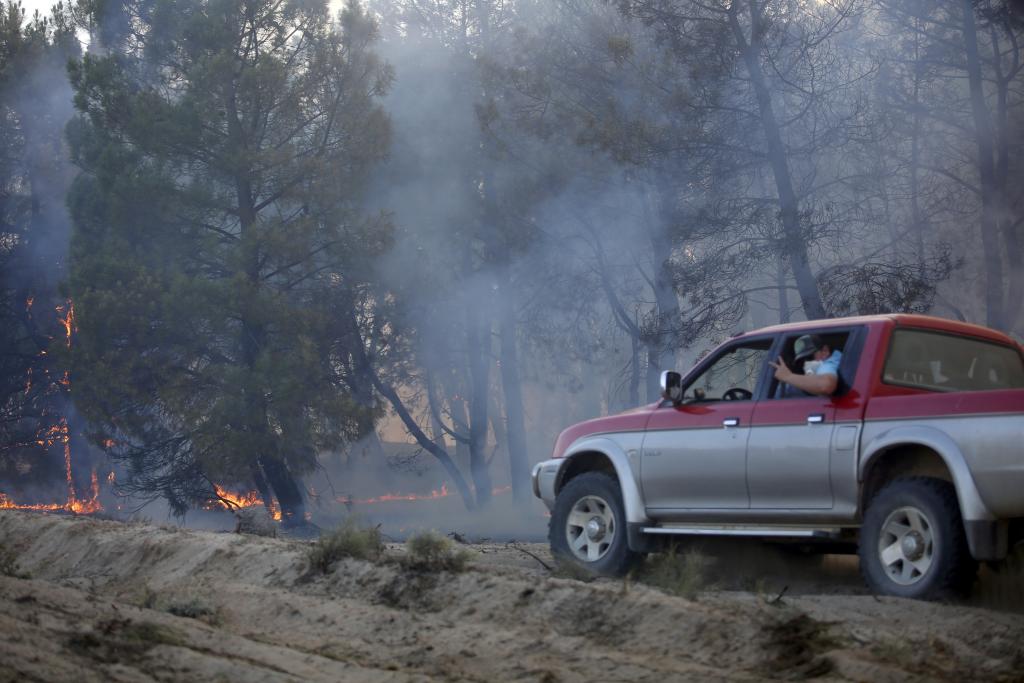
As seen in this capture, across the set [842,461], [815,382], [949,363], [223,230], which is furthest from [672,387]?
[223,230]

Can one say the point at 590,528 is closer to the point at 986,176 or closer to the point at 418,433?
the point at 986,176

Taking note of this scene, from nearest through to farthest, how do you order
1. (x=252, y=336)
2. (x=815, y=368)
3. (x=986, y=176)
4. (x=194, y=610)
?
(x=194, y=610), (x=815, y=368), (x=986, y=176), (x=252, y=336)

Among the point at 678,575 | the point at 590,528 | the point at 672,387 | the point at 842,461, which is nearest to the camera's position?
the point at 842,461

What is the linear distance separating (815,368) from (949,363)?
0.93 meters

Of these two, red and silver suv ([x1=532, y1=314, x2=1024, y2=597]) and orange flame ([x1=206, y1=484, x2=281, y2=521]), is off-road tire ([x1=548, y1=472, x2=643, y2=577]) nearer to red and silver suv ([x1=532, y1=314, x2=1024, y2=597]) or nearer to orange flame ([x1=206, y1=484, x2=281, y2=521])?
red and silver suv ([x1=532, y1=314, x2=1024, y2=597])

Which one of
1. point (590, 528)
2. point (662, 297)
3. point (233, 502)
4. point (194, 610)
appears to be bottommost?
point (233, 502)

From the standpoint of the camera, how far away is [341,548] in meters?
8.79

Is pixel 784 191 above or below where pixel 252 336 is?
above

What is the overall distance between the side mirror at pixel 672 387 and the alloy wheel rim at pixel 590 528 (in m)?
0.96

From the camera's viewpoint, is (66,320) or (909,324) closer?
(909,324)

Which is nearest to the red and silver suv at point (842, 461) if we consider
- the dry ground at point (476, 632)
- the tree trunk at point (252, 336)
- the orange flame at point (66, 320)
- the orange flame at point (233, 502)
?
the dry ground at point (476, 632)

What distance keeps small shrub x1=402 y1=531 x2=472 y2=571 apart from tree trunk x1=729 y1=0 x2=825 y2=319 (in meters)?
11.9

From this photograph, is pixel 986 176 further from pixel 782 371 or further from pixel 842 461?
pixel 842 461

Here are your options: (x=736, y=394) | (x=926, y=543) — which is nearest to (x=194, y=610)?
(x=736, y=394)
